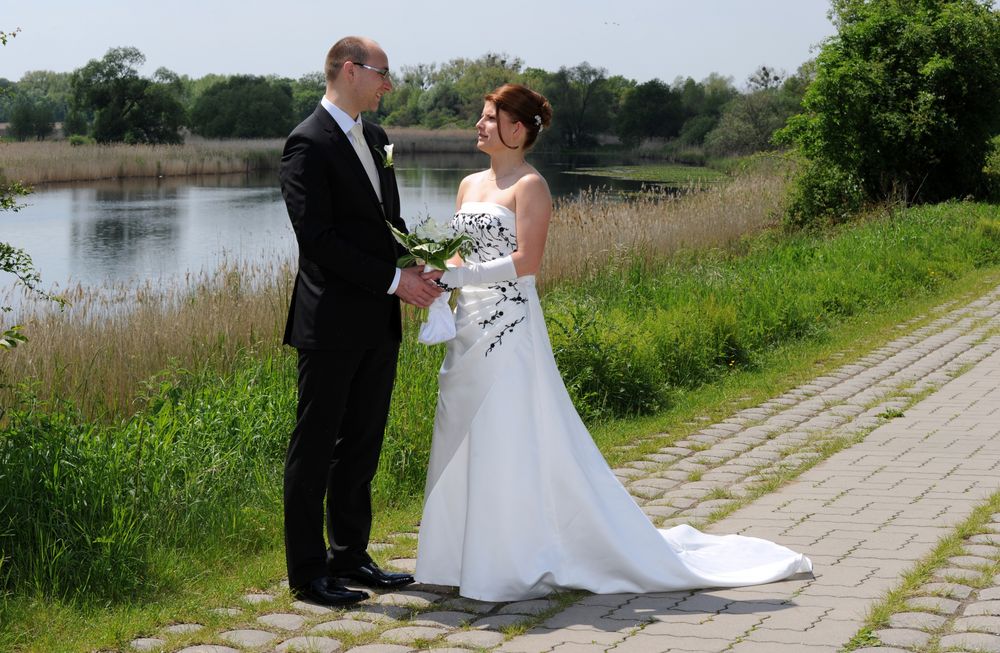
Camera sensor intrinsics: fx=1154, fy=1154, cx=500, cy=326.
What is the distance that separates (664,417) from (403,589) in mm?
3927

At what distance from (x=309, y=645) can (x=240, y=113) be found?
75.0 meters

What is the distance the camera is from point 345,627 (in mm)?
4152

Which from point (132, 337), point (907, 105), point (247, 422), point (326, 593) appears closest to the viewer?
point (326, 593)

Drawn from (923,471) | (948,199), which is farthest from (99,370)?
(948,199)

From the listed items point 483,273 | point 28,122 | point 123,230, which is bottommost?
point 123,230

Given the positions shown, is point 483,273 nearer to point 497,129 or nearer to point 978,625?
point 497,129

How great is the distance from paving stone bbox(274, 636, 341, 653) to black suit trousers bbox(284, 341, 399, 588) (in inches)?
18.4

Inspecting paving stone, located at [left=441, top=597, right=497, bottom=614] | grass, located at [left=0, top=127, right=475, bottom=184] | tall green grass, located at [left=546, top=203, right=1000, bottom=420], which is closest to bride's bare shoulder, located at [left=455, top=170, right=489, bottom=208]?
paving stone, located at [left=441, top=597, right=497, bottom=614]

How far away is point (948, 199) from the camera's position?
24.7m

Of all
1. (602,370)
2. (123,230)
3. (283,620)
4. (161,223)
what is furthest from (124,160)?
(283,620)

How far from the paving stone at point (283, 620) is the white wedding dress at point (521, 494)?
591 mm

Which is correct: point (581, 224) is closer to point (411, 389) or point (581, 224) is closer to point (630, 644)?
point (411, 389)

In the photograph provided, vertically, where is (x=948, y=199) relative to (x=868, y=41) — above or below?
below

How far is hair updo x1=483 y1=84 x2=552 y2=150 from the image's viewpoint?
4.82m
